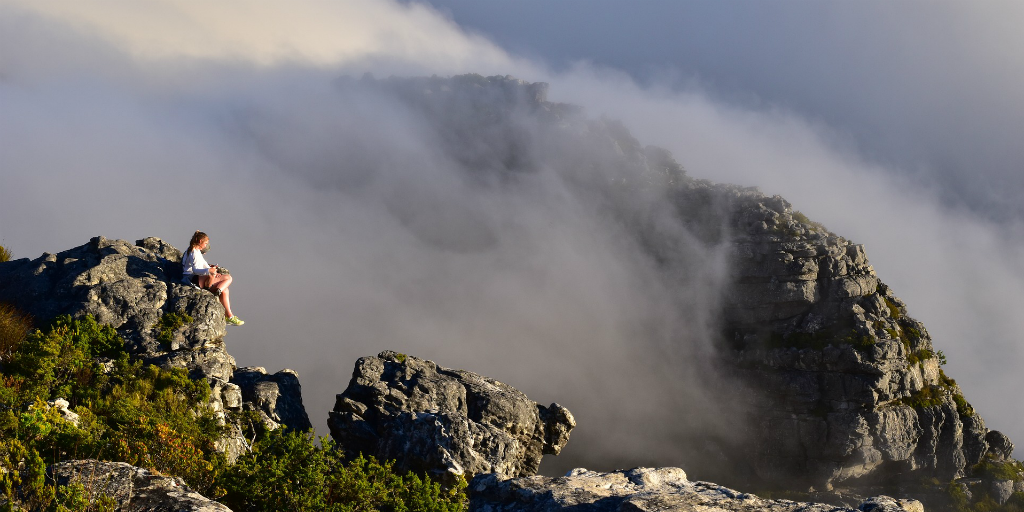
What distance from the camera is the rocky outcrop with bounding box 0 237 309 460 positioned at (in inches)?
806

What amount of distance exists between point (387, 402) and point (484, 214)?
137863mm

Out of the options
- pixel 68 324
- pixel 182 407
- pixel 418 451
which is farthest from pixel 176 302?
pixel 418 451

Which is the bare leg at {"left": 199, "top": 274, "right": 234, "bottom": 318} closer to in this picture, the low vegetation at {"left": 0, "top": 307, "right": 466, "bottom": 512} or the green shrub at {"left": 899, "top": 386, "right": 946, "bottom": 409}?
the low vegetation at {"left": 0, "top": 307, "right": 466, "bottom": 512}

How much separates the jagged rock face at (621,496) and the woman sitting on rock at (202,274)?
15.9 metres

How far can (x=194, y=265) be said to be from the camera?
23234 millimetres

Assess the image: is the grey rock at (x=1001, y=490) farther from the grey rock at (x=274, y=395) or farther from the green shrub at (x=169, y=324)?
the green shrub at (x=169, y=324)

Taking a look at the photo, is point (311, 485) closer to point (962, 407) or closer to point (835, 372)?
point (835, 372)

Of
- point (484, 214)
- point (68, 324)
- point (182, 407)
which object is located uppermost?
point (484, 214)

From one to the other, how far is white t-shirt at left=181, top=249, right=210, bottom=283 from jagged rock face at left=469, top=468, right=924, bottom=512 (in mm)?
16076

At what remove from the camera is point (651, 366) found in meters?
89.1

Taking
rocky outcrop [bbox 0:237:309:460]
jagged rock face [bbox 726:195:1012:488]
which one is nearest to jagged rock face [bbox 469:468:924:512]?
rocky outcrop [bbox 0:237:309:460]

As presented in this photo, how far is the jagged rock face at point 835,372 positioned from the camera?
60.7 m

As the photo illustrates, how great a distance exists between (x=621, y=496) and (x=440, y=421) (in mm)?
11205

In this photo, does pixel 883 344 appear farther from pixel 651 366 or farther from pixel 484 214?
pixel 484 214
